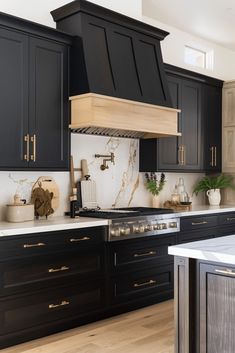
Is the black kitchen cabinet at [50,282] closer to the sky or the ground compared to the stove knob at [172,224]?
closer to the ground

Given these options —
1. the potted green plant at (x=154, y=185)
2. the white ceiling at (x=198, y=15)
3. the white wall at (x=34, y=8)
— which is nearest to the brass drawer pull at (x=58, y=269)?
the potted green plant at (x=154, y=185)

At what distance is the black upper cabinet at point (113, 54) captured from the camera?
161 inches

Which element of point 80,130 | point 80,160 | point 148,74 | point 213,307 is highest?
point 148,74

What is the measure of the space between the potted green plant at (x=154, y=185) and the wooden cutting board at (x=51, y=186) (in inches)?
55.1

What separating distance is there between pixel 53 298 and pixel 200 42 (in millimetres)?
4521

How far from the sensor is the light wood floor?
337 cm

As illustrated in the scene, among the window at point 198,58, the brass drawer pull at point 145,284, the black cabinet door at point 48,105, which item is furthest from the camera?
the window at point 198,58

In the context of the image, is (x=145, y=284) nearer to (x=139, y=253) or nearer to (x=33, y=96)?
(x=139, y=253)

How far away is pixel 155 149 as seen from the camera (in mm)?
5234

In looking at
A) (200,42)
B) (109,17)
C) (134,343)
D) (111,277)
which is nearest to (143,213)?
(111,277)

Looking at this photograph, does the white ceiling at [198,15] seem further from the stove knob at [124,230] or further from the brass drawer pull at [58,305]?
the brass drawer pull at [58,305]

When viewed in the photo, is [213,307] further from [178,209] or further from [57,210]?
[178,209]

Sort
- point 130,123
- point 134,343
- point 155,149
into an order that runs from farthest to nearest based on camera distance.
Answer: point 155,149 < point 130,123 < point 134,343

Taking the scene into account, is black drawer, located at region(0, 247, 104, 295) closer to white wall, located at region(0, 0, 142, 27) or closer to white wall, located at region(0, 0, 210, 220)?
white wall, located at region(0, 0, 210, 220)
